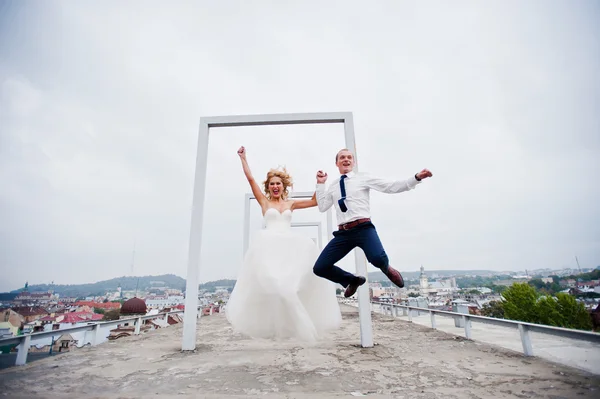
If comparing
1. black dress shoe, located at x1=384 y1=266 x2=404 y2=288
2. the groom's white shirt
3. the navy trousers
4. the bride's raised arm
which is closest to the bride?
the bride's raised arm

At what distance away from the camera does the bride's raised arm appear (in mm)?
4254

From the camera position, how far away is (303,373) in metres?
3.68

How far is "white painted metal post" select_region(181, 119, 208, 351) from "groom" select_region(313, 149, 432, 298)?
3.14 m

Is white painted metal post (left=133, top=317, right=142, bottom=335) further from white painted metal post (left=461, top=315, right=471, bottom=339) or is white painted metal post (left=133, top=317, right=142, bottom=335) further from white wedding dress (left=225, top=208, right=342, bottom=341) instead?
white painted metal post (left=461, top=315, right=471, bottom=339)

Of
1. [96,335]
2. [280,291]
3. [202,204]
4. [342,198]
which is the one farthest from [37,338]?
[342,198]

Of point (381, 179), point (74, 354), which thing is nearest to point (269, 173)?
point (381, 179)

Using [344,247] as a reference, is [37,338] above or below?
below

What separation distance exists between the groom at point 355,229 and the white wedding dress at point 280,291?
0.36 metres

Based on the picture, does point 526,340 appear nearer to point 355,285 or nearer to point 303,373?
point 355,285

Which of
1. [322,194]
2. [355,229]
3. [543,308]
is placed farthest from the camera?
[543,308]

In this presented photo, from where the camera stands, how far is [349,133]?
5.87 metres

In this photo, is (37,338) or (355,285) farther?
(37,338)

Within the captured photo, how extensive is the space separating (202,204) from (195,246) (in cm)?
86

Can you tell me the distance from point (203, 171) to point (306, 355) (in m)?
4.10
